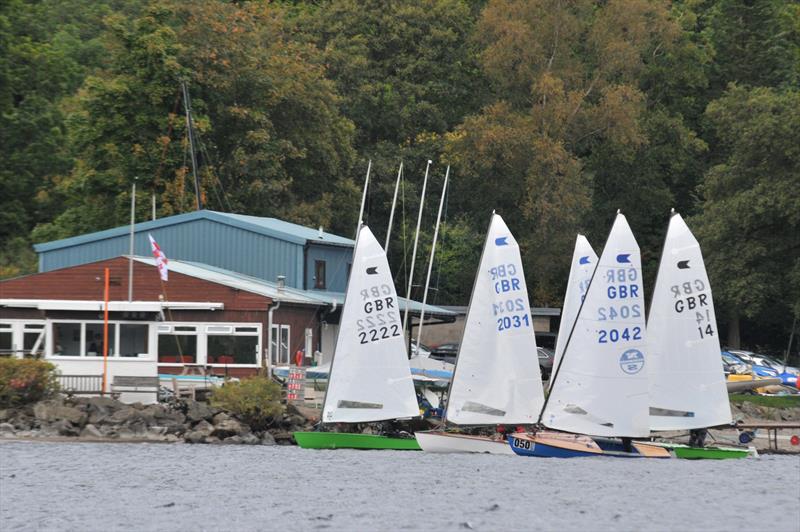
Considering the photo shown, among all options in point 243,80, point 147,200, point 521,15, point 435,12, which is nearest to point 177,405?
point 147,200

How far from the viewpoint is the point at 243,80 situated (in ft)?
225

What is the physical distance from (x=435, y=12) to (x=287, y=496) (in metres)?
52.4

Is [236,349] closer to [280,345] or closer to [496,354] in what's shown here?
[280,345]

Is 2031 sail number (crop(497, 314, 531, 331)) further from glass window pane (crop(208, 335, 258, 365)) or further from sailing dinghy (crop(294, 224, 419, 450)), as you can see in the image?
glass window pane (crop(208, 335, 258, 365))

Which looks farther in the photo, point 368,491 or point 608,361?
point 608,361

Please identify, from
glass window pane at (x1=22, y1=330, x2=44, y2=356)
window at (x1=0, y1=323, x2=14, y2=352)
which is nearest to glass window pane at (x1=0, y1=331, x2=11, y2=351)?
window at (x1=0, y1=323, x2=14, y2=352)

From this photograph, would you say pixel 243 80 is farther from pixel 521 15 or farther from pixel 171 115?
pixel 521 15

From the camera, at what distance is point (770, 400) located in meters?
56.2

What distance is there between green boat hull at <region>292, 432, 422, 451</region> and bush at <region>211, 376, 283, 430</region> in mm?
2662

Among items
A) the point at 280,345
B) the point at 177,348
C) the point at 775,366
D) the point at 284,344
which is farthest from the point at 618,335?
the point at 775,366

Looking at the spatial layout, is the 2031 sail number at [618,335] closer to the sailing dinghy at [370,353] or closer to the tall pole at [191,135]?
the sailing dinghy at [370,353]

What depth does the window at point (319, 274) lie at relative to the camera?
5731cm

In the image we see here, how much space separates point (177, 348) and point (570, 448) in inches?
607

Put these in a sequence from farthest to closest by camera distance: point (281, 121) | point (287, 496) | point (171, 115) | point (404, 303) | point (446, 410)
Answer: point (281, 121) < point (171, 115) < point (404, 303) < point (446, 410) < point (287, 496)
